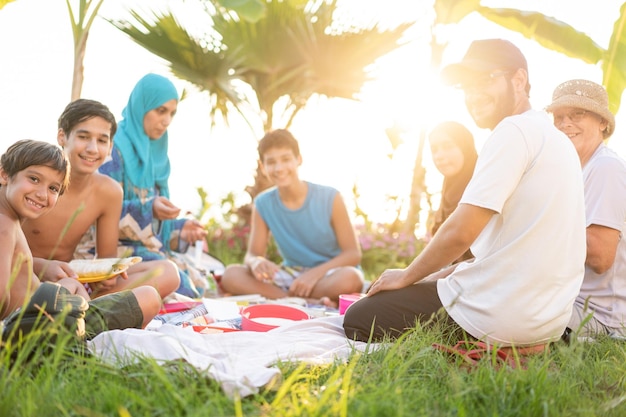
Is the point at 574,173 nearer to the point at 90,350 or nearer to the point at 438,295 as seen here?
the point at 438,295

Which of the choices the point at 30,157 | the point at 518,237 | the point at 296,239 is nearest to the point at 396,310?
the point at 518,237

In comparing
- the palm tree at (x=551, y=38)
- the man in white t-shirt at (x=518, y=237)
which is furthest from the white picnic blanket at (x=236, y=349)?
the palm tree at (x=551, y=38)

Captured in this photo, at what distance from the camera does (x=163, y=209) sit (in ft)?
12.9

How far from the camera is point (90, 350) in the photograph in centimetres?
198

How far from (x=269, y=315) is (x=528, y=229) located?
1.52m

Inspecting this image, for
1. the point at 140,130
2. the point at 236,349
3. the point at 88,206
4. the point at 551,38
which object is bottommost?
the point at 236,349

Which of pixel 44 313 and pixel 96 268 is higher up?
pixel 44 313

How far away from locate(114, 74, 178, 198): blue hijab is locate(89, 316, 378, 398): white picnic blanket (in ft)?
5.91

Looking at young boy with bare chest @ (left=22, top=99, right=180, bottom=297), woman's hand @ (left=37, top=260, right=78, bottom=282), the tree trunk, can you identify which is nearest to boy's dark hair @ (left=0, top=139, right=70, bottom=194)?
woman's hand @ (left=37, top=260, right=78, bottom=282)

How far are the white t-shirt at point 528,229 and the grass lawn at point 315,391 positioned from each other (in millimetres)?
249

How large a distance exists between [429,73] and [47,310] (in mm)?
5177

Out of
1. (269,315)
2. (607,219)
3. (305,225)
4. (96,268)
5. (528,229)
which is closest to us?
(528,229)

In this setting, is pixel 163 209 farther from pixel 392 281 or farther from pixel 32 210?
pixel 392 281

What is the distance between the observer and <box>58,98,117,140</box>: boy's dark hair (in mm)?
3293
